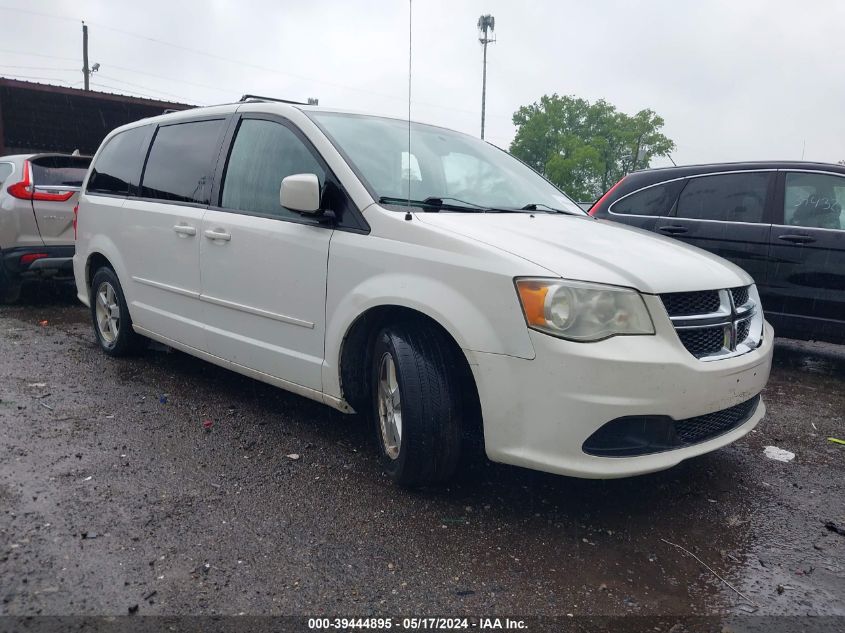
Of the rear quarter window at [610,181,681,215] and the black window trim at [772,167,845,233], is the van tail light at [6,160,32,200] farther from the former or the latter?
the black window trim at [772,167,845,233]

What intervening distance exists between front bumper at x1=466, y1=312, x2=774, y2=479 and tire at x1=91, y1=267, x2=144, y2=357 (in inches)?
130

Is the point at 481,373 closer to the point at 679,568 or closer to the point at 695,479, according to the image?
the point at 679,568

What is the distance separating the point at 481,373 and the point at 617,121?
83122mm

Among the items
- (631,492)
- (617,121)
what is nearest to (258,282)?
(631,492)

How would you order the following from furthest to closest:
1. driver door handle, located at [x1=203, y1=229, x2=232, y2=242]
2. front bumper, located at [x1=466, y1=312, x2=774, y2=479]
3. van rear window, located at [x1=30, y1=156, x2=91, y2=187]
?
van rear window, located at [x1=30, y1=156, x2=91, y2=187] → driver door handle, located at [x1=203, y1=229, x2=232, y2=242] → front bumper, located at [x1=466, y1=312, x2=774, y2=479]

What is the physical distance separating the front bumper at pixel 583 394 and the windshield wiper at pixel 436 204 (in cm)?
89

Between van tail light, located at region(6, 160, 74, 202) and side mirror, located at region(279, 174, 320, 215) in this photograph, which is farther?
van tail light, located at region(6, 160, 74, 202)

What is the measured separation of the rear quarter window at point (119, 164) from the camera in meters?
5.00

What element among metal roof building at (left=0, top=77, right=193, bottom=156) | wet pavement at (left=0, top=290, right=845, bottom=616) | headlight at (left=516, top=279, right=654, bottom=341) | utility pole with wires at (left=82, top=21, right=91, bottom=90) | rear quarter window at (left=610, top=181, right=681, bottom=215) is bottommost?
wet pavement at (left=0, top=290, right=845, bottom=616)

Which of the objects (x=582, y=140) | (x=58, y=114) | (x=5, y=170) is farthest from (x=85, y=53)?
(x=582, y=140)

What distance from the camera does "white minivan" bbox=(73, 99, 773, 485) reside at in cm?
266

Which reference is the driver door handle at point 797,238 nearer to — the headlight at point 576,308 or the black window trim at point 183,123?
the headlight at point 576,308

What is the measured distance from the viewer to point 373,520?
9.52 ft

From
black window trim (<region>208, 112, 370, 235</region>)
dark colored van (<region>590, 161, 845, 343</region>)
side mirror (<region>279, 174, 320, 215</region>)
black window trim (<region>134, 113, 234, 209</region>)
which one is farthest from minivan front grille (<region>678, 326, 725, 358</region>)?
dark colored van (<region>590, 161, 845, 343</region>)
